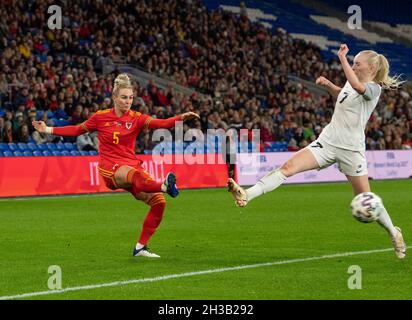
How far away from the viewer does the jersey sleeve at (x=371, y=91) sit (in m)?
9.99

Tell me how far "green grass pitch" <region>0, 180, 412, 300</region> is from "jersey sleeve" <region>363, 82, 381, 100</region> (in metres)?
1.93

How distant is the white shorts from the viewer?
10312 mm

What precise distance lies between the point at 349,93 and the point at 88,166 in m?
15.4

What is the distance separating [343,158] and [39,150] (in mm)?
16045

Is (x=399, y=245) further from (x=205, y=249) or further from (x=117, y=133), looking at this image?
(x=117, y=133)

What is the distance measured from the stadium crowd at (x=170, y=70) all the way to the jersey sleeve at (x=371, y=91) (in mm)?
15867

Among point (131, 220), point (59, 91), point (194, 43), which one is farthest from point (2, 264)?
point (194, 43)

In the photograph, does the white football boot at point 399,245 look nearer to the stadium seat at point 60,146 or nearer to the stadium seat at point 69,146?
the stadium seat at point 60,146

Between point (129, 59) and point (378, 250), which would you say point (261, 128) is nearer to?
point (129, 59)

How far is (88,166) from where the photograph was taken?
2489cm

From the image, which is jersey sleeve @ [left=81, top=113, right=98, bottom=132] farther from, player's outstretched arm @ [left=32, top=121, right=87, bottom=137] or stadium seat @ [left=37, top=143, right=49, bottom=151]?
stadium seat @ [left=37, top=143, right=49, bottom=151]

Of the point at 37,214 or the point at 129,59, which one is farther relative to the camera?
the point at 129,59

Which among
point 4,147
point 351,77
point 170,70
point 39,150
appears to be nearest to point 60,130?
point 351,77
